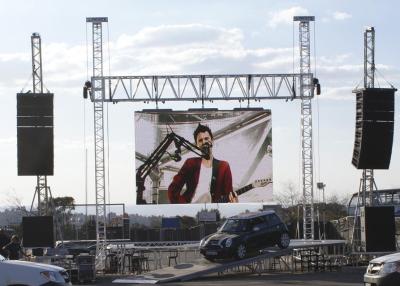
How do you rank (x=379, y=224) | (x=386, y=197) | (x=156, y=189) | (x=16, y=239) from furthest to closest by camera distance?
(x=386, y=197)
(x=156, y=189)
(x=379, y=224)
(x=16, y=239)

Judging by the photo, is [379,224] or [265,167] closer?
[379,224]

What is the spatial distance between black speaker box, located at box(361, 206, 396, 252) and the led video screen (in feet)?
23.3

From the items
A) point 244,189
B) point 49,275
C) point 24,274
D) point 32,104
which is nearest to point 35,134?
point 32,104

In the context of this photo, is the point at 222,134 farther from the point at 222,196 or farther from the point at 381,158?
the point at 381,158

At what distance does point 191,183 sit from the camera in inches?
1462

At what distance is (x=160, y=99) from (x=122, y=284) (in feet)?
36.6

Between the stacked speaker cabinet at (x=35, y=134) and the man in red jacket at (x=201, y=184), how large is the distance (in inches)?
273

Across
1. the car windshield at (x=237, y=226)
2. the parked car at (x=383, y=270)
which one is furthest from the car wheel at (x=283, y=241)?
the parked car at (x=383, y=270)

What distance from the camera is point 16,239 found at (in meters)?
24.4

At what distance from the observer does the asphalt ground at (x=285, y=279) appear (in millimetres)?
25109

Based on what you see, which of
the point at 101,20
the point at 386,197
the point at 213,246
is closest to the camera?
the point at 213,246

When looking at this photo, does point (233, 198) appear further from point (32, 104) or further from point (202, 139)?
point (32, 104)

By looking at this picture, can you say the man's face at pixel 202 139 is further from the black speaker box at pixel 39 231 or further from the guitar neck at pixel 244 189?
the black speaker box at pixel 39 231

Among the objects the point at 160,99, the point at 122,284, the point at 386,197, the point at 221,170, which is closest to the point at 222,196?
the point at 221,170
